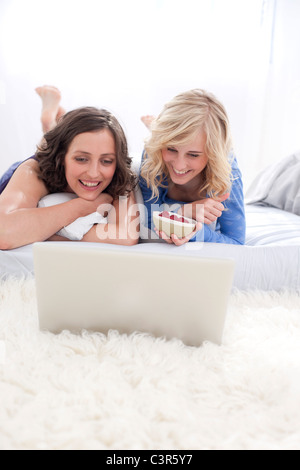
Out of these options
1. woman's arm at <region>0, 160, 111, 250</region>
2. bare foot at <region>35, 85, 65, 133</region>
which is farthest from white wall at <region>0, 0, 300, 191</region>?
woman's arm at <region>0, 160, 111, 250</region>

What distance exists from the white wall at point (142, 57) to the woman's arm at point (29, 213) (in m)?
1.83

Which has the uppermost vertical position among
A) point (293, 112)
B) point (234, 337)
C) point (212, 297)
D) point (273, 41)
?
point (273, 41)

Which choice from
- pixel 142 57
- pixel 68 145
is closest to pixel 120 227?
pixel 68 145

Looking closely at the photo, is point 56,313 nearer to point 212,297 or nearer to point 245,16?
point 212,297

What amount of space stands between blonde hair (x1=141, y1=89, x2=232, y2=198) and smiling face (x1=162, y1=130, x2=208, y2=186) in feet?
0.06

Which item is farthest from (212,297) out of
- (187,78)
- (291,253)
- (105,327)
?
(187,78)

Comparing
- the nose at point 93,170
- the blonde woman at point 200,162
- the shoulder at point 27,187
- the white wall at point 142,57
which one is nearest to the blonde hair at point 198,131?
the blonde woman at point 200,162

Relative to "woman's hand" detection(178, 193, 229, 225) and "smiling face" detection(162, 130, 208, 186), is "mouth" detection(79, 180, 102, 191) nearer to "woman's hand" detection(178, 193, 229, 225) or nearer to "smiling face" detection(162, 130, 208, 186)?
"smiling face" detection(162, 130, 208, 186)

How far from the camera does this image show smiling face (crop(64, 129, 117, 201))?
1.32m

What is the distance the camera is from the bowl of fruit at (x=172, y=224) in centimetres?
117

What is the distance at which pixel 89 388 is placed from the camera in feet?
2.32

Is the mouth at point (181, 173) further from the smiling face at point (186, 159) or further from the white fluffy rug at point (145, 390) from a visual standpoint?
the white fluffy rug at point (145, 390)

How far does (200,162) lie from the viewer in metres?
1.36

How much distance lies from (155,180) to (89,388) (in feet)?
3.07
